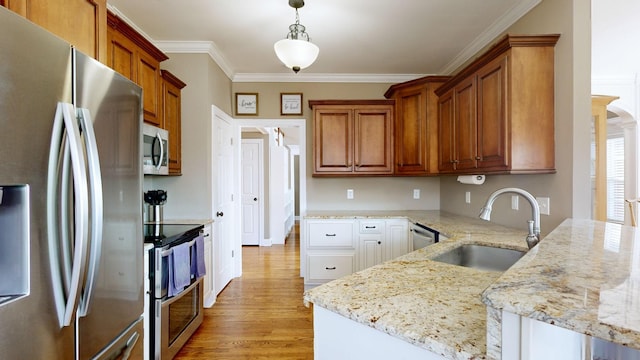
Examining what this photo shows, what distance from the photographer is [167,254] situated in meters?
2.01

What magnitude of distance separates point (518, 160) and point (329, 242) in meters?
2.01

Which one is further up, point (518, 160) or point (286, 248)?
point (518, 160)

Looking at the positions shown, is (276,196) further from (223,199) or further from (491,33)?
(491,33)

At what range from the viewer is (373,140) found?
11.9 ft

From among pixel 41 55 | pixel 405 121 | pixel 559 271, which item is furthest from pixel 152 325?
pixel 405 121

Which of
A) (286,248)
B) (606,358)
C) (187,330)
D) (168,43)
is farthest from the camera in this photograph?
(286,248)

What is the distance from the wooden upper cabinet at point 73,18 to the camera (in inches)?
41.6

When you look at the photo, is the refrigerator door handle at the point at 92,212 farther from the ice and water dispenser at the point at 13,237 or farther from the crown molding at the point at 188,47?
the crown molding at the point at 188,47

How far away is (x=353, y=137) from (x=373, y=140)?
249mm

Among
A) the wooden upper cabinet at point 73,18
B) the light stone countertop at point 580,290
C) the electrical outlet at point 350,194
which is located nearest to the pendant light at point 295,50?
the wooden upper cabinet at point 73,18

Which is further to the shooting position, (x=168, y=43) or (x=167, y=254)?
(x=168, y=43)

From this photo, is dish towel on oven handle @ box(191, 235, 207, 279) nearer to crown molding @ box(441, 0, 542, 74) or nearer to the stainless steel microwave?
the stainless steel microwave

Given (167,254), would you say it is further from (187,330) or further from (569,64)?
(569,64)

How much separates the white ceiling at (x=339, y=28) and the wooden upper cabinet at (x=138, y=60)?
0.37m
